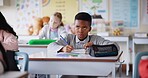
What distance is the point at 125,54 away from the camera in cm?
576

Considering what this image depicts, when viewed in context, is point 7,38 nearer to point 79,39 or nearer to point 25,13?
point 79,39

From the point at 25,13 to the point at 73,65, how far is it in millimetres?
4390

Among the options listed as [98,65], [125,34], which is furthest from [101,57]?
[125,34]

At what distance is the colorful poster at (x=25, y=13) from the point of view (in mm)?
6141

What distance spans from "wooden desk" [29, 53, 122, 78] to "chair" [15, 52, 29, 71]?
92mm

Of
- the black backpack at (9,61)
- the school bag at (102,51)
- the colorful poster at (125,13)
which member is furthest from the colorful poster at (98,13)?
the black backpack at (9,61)

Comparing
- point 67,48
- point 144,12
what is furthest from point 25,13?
point 67,48

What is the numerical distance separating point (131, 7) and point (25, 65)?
4.09 m

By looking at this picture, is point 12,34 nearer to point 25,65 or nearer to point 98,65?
point 25,65

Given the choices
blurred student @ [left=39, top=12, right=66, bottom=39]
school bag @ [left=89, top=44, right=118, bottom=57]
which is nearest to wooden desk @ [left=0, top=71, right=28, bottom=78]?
school bag @ [left=89, top=44, right=118, bottom=57]

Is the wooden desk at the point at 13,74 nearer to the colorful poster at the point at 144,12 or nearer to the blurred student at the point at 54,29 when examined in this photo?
the blurred student at the point at 54,29

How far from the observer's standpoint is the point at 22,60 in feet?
6.71

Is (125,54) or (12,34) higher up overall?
(12,34)

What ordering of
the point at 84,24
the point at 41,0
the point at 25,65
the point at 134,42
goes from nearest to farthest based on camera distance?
the point at 25,65
the point at 84,24
the point at 134,42
the point at 41,0
